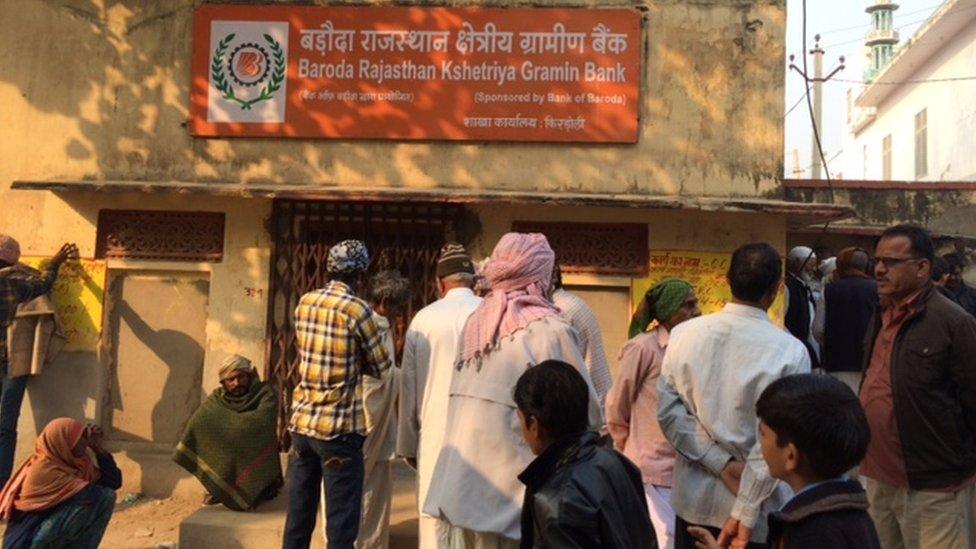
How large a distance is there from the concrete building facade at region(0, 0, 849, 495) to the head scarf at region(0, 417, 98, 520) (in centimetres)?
295

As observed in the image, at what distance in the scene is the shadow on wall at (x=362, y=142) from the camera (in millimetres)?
7391

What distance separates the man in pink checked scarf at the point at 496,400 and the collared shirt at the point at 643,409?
0.78 meters

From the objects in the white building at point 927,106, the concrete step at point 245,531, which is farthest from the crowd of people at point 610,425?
the white building at point 927,106

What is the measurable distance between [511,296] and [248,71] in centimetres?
490

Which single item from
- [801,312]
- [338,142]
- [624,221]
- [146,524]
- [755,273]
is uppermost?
[338,142]

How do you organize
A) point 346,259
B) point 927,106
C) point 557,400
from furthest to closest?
point 927,106 < point 346,259 < point 557,400

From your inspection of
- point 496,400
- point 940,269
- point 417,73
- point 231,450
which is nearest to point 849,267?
point 940,269

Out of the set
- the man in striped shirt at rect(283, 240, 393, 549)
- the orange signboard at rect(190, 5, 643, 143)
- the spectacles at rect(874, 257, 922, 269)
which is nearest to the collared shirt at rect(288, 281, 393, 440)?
the man in striped shirt at rect(283, 240, 393, 549)

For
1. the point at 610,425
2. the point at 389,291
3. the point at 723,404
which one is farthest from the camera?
the point at 389,291

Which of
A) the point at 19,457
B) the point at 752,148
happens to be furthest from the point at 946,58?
the point at 19,457

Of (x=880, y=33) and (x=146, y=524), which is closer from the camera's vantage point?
(x=146, y=524)

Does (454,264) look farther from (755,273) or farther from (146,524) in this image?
(146,524)

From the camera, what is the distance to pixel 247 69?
7613 millimetres

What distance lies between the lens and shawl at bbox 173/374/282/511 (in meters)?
6.47
